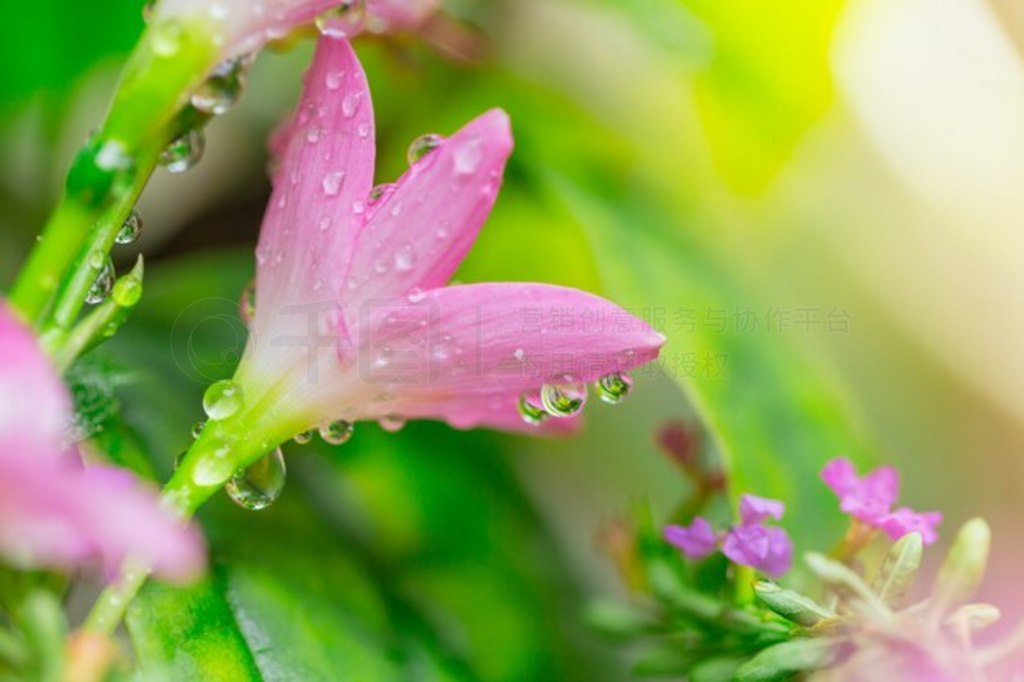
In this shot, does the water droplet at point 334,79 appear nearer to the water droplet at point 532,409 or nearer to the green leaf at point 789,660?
the water droplet at point 532,409

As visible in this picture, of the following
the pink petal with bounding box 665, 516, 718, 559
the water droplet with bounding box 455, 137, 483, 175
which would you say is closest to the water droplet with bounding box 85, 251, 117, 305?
the water droplet with bounding box 455, 137, 483, 175

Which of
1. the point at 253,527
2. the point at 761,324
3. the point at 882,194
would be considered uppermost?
the point at 882,194

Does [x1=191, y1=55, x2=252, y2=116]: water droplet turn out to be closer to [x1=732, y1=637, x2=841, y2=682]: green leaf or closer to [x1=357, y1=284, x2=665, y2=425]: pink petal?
[x1=357, y1=284, x2=665, y2=425]: pink petal

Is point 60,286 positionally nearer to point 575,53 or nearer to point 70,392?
point 70,392

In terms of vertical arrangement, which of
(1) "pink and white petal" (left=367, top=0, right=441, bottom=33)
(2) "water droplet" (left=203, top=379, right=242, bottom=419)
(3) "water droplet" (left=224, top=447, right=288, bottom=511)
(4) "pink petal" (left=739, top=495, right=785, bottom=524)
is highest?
(1) "pink and white petal" (left=367, top=0, right=441, bottom=33)

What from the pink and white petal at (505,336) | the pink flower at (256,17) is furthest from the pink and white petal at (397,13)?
the pink and white petal at (505,336)

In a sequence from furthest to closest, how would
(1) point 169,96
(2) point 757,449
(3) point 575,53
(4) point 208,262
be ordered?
(3) point 575,53 < (4) point 208,262 < (2) point 757,449 < (1) point 169,96

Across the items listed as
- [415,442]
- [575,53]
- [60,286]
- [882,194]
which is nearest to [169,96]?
[60,286]

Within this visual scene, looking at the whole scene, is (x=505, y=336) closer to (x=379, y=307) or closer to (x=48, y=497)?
(x=379, y=307)
